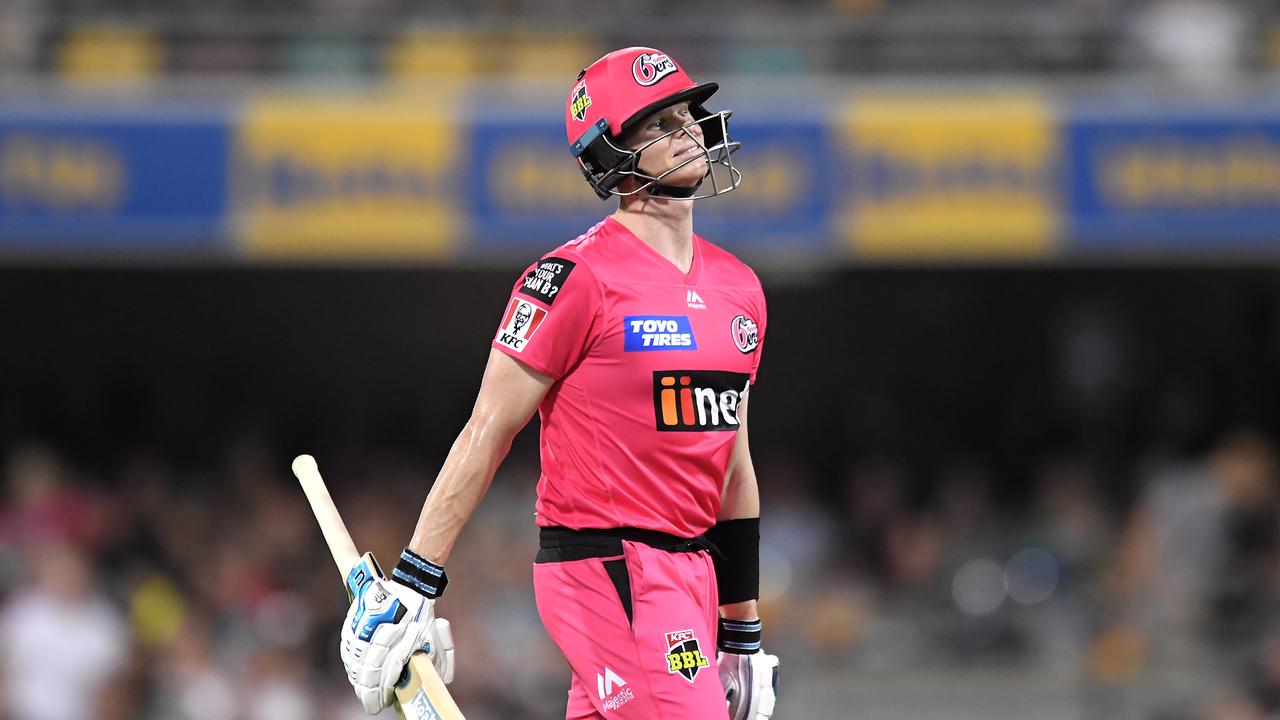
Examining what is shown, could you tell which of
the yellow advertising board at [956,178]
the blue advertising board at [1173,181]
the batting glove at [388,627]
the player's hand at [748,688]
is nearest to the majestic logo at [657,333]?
the batting glove at [388,627]

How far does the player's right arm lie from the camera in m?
3.81

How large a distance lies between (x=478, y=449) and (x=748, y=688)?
99 centimetres

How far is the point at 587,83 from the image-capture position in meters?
4.06

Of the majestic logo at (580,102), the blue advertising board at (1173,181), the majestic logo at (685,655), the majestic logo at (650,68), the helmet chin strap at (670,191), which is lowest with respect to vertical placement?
the majestic logo at (685,655)

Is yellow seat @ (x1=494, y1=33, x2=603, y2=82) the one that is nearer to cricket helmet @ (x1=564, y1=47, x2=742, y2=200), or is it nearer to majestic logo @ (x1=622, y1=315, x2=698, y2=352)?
cricket helmet @ (x1=564, y1=47, x2=742, y2=200)

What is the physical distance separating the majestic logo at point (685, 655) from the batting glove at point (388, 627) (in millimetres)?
537

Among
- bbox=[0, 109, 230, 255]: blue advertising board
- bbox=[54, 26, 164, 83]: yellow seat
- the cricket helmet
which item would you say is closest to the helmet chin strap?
the cricket helmet

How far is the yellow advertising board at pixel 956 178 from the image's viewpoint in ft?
35.2

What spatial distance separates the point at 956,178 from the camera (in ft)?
35.2

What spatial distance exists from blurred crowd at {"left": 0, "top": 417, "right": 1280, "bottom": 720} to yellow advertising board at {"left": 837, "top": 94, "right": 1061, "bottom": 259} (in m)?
1.82

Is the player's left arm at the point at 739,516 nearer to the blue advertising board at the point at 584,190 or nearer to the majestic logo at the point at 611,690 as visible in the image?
the majestic logo at the point at 611,690

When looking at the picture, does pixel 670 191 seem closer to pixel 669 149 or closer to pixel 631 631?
pixel 669 149

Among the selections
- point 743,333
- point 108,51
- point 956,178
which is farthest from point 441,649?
point 108,51

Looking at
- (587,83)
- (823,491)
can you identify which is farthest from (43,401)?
(587,83)
